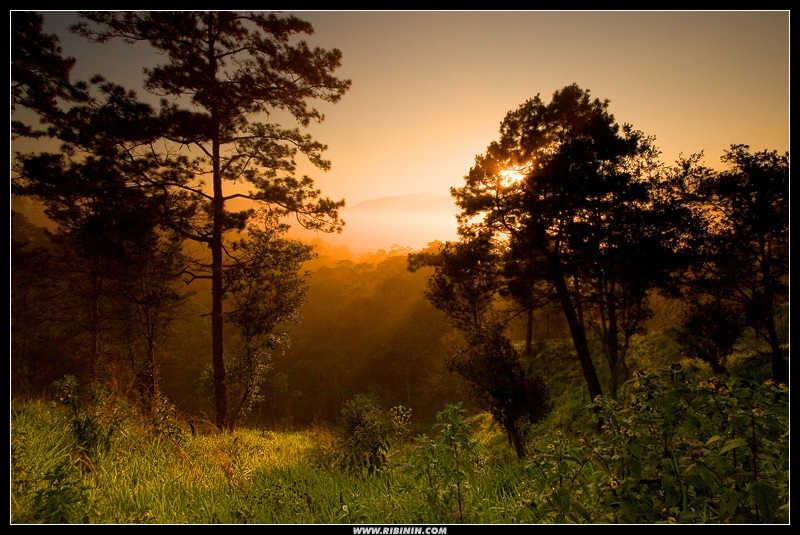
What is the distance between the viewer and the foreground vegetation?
229 cm

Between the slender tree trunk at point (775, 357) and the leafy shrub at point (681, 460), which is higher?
the leafy shrub at point (681, 460)

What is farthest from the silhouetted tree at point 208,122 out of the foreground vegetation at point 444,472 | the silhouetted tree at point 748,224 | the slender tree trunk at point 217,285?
the silhouetted tree at point 748,224

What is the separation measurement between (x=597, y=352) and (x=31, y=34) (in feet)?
75.2

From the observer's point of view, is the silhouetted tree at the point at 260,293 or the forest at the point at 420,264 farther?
the silhouetted tree at the point at 260,293

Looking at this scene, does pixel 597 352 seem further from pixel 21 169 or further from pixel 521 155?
pixel 21 169

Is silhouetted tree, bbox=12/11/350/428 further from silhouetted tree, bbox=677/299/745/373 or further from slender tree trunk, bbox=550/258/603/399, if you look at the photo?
silhouetted tree, bbox=677/299/745/373

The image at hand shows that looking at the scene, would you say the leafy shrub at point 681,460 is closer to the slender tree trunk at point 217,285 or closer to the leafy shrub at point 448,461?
the leafy shrub at point 448,461

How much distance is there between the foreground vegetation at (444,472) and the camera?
90.0 inches

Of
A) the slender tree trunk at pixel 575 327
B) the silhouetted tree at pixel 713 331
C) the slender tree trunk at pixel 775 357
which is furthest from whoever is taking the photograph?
the silhouetted tree at pixel 713 331

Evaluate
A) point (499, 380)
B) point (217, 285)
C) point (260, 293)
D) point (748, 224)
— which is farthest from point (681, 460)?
point (748, 224)

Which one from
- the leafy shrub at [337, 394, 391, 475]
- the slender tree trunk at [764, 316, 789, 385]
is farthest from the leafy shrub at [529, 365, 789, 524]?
the slender tree trunk at [764, 316, 789, 385]

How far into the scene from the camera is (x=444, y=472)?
3000 mm

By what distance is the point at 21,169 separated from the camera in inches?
279
